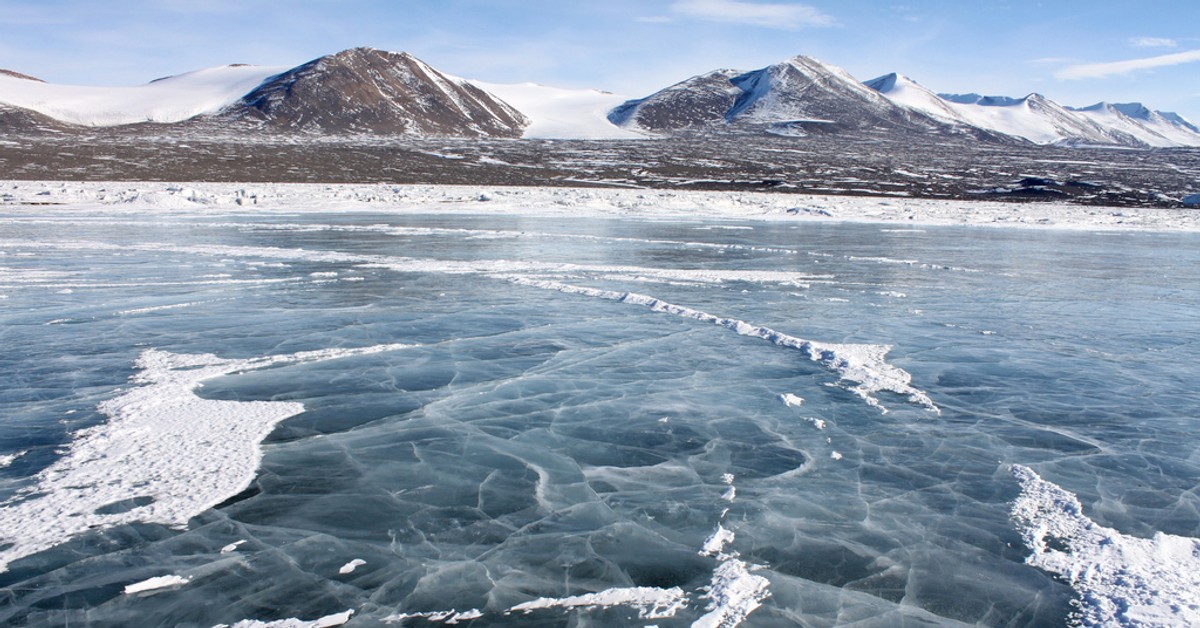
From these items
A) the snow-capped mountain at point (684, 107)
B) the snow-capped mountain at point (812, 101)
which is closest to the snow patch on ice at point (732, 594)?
the snow-capped mountain at point (684, 107)

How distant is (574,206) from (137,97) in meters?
115

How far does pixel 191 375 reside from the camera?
6562mm

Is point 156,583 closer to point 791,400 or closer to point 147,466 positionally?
point 147,466

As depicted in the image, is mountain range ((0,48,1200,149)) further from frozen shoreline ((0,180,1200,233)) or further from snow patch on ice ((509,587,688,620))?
snow patch on ice ((509,587,688,620))

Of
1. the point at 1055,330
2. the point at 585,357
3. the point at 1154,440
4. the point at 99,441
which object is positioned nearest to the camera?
the point at 99,441

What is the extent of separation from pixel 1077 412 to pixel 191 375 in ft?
22.0

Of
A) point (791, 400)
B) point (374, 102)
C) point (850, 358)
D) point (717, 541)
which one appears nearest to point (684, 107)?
point (374, 102)

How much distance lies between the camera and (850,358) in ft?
24.3

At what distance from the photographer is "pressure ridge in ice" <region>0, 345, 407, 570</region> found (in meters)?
3.98

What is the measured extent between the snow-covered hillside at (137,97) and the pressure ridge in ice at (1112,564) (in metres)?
119

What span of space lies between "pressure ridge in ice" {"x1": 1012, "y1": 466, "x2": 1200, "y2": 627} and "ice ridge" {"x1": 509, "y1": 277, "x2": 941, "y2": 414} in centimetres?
185

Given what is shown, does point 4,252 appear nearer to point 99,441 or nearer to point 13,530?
point 99,441

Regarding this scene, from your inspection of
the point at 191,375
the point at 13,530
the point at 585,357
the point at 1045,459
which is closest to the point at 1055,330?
the point at 1045,459

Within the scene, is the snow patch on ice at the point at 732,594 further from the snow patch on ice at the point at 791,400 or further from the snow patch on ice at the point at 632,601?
the snow patch on ice at the point at 791,400
